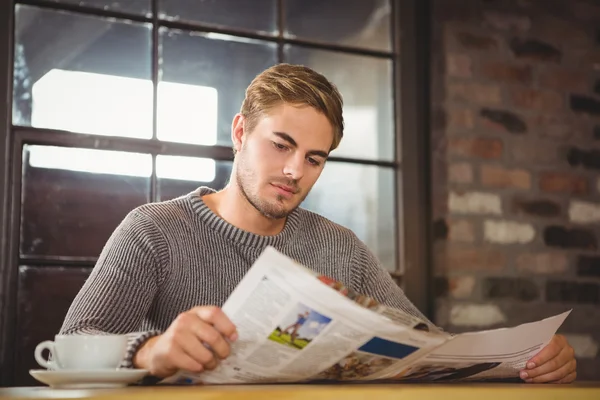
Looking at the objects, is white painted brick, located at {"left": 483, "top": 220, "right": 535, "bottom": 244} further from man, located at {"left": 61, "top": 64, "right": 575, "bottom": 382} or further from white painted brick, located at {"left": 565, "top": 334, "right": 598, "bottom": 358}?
man, located at {"left": 61, "top": 64, "right": 575, "bottom": 382}

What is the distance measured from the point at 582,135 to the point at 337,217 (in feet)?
2.88

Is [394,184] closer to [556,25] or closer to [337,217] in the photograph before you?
[337,217]

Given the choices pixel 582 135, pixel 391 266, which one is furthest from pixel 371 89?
pixel 582 135

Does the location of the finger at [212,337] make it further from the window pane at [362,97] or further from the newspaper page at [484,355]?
the window pane at [362,97]

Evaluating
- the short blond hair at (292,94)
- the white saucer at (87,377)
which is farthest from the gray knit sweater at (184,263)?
the white saucer at (87,377)

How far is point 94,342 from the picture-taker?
3.27ft

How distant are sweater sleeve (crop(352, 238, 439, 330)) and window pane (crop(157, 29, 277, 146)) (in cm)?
57

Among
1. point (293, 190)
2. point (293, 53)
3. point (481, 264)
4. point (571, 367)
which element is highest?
point (293, 53)

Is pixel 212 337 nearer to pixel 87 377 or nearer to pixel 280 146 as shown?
pixel 87 377

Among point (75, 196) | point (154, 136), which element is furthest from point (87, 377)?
point (154, 136)

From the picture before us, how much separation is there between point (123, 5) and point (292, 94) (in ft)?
2.47

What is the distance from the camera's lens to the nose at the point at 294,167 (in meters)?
1.58

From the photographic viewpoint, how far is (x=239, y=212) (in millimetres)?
1705

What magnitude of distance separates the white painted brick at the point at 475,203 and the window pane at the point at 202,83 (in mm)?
679
